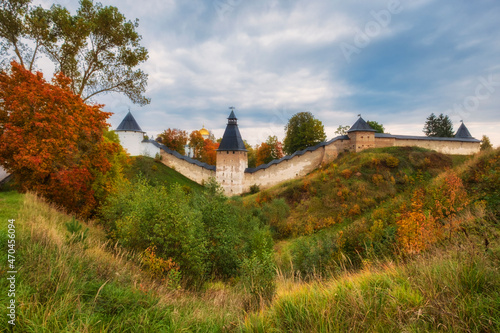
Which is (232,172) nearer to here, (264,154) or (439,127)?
(264,154)

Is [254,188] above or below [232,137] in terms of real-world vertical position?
below

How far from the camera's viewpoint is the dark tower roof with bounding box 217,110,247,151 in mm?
32000

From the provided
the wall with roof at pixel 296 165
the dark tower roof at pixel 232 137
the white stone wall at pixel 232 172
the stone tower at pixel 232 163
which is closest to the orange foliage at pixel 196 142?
the dark tower roof at pixel 232 137

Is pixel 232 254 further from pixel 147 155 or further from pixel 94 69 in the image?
pixel 147 155

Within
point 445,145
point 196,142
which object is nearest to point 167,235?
point 445,145

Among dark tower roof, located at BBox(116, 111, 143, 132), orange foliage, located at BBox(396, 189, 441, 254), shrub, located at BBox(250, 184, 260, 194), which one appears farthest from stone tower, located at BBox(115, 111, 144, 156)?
orange foliage, located at BBox(396, 189, 441, 254)

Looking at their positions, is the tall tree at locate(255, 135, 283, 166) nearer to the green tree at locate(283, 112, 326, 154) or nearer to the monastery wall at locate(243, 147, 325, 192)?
the green tree at locate(283, 112, 326, 154)

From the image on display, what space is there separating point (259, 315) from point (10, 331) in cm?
261

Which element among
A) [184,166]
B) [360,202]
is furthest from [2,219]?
[184,166]

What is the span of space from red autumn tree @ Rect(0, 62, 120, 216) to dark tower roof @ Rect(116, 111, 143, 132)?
2684cm

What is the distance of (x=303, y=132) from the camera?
1399 inches

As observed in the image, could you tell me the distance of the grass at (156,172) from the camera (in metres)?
31.0

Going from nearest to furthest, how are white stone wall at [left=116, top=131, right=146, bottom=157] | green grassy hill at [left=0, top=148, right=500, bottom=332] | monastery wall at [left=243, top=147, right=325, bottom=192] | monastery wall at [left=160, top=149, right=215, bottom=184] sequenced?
green grassy hill at [left=0, top=148, right=500, bottom=332] < monastery wall at [left=243, top=147, right=325, bottom=192] < monastery wall at [left=160, top=149, right=215, bottom=184] < white stone wall at [left=116, top=131, right=146, bottom=157]

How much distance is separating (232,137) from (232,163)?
3277 millimetres
